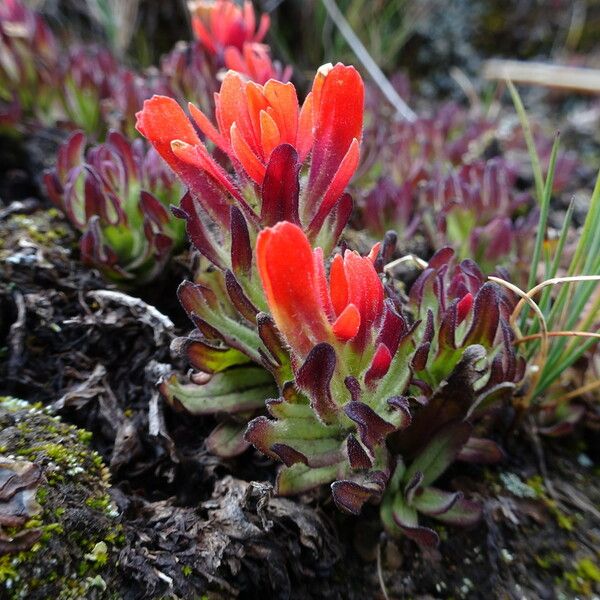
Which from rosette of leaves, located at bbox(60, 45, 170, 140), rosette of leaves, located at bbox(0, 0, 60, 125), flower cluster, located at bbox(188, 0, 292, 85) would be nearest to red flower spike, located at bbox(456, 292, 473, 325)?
flower cluster, located at bbox(188, 0, 292, 85)

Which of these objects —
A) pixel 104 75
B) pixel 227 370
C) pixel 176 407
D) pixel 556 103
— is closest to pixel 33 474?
pixel 176 407

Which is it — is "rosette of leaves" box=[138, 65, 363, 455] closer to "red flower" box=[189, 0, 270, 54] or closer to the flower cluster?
the flower cluster

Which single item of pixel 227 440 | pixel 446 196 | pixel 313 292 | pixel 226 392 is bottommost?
pixel 227 440

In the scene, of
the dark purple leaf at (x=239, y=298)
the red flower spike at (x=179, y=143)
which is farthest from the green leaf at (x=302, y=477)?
the red flower spike at (x=179, y=143)

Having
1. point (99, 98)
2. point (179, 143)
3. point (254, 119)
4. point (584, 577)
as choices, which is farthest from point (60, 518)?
point (99, 98)

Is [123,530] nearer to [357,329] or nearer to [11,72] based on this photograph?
[357,329]

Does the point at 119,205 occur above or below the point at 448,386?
above

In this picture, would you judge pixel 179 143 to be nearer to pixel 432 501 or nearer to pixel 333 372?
pixel 333 372
